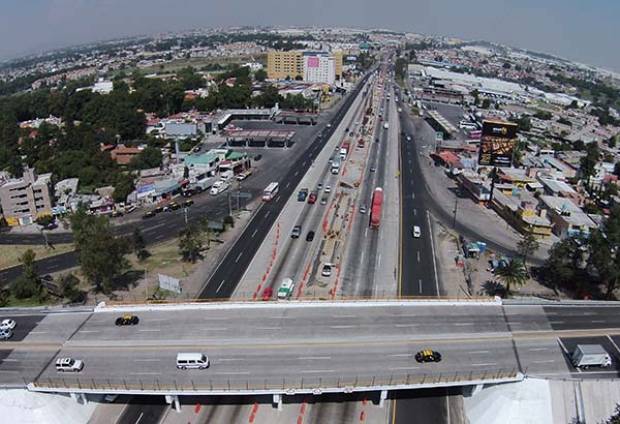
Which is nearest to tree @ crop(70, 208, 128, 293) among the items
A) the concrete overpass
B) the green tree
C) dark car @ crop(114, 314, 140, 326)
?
the concrete overpass

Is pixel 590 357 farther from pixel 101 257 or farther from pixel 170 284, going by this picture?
pixel 101 257

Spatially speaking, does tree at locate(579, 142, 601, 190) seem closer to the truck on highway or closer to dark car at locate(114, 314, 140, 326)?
the truck on highway

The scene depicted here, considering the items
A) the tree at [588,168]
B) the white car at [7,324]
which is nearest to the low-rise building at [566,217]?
the tree at [588,168]

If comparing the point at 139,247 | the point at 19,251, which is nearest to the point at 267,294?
the point at 139,247

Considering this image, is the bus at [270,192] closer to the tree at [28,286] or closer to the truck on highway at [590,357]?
the tree at [28,286]

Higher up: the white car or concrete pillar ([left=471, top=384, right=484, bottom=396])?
the white car

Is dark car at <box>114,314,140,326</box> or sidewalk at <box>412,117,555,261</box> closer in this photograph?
dark car at <box>114,314,140,326</box>
